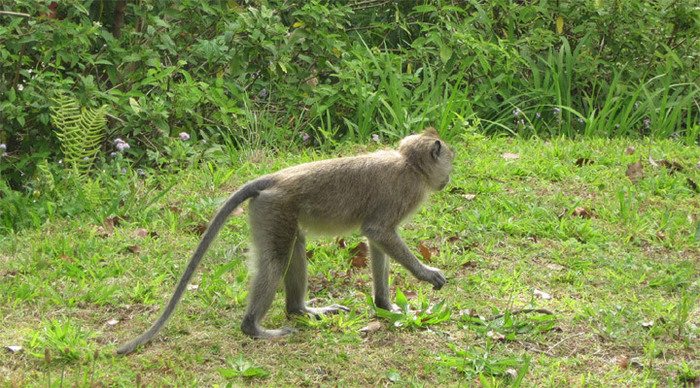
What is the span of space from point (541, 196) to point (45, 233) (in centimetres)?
332

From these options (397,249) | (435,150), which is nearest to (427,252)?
(435,150)

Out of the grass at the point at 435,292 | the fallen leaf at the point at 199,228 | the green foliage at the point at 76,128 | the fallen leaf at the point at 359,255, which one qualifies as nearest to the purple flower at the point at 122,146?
the green foliage at the point at 76,128

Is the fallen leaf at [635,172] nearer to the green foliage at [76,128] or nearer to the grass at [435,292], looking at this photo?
the grass at [435,292]

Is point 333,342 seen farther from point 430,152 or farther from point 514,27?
point 514,27

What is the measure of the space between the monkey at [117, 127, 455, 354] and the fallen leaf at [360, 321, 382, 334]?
19 cm

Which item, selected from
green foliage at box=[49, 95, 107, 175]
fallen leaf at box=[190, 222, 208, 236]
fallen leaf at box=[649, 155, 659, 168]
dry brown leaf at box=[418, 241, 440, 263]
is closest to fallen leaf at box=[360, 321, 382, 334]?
dry brown leaf at box=[418, 241, 440, 263]

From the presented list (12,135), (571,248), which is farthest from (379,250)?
(12,135)

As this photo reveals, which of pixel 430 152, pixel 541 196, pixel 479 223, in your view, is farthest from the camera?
pixel 541 196

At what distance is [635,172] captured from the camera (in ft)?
25.9

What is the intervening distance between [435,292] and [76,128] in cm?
312

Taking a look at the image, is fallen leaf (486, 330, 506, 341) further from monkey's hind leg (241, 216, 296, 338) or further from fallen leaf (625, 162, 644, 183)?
fallen leaf (625, 162, 644, 183)

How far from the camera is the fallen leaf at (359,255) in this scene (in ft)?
21.3

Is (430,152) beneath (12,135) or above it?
above

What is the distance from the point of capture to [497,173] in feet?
25.8
